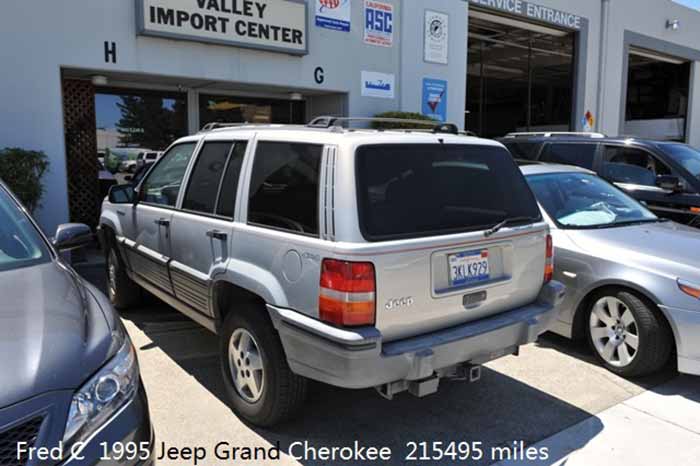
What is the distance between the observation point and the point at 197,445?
340 cm

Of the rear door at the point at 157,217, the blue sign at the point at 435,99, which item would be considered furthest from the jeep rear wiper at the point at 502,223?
the blue sign at the point at 435,99

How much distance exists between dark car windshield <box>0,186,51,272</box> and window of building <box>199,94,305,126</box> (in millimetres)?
7276

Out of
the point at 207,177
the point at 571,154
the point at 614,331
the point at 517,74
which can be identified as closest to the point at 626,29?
the point at 517,74

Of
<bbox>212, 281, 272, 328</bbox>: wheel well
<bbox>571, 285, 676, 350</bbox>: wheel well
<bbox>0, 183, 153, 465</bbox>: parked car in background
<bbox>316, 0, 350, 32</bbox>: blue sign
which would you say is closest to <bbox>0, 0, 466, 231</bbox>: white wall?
<bbox>316, 0, 350, 32</bbox>: blue sign

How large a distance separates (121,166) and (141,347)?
18.5ft

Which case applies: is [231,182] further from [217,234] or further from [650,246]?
[650,246]

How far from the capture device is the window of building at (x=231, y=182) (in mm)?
3783

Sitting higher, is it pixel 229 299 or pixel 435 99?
pixel 435 99

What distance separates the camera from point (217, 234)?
12.4ft

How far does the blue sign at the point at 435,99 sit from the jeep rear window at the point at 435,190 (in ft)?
26.1

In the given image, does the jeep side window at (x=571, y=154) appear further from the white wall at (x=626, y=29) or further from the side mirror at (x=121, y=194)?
the white wall at (x=626, y=29)

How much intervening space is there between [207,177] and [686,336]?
3.60 meters

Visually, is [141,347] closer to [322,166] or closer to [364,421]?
[364,421]

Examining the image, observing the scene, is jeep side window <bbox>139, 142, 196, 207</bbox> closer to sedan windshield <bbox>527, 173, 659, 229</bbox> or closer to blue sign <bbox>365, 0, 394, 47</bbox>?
sedan windshield <bbox>527, 173, 659, 229</bbox>
